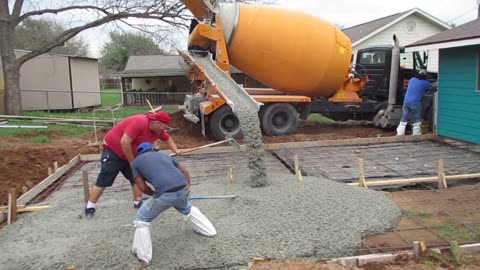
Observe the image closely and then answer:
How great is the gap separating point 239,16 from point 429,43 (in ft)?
13.0

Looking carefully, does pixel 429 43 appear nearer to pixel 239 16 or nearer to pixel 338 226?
pixel 239 16

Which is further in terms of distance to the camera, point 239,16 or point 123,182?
point 239,16

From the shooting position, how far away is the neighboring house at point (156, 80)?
22922 millimetres

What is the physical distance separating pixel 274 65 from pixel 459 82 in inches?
147

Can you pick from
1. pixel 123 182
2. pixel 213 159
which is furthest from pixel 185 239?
pixel 213 159

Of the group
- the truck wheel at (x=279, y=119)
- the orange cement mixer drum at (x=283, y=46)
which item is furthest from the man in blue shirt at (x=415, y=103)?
the truck wheel at (x=279, y=119)

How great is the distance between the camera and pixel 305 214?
171 inches

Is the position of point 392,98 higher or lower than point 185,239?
higher

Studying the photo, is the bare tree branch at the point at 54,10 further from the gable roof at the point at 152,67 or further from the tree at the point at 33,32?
the tree at the point at 33,32

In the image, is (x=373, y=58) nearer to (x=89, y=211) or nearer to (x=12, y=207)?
(x=89, y=211)

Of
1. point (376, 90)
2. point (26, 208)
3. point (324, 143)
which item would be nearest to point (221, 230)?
point (26, 208)

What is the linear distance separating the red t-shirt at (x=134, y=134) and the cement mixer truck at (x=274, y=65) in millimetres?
3702

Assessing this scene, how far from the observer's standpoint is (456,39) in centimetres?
780

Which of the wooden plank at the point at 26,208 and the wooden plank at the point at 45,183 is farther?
the wooden plank at the point at 45,183
